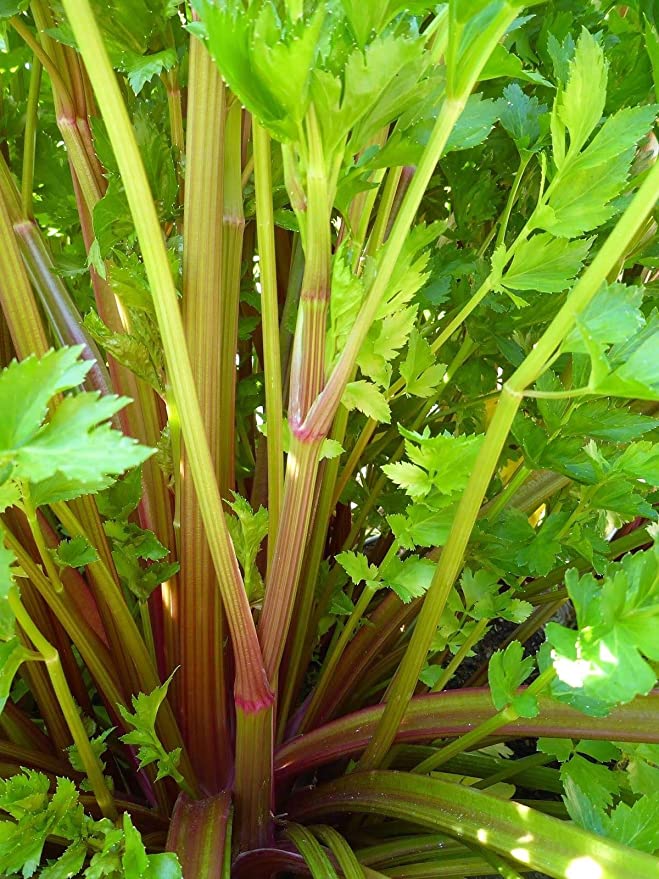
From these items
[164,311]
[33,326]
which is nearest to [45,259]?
[33,326]

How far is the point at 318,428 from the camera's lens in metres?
0.35

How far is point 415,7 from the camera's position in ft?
0.95

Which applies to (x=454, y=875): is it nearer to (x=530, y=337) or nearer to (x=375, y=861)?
(x=375, y=861)

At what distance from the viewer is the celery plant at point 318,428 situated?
0.29 metres

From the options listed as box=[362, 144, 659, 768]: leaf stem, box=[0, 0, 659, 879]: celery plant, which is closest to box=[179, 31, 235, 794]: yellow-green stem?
box=[0, 0, 659, 879]: celery plant

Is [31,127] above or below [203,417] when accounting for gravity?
above

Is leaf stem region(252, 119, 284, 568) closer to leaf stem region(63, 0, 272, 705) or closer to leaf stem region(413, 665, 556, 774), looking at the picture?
leaf stem region(63, 0, 272, 705)

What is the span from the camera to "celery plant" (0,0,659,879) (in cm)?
29

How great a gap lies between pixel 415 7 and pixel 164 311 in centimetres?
15

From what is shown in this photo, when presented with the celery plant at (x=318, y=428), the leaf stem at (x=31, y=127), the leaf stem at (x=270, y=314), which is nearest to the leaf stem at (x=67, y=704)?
the celery plant at (x=318, y=428)

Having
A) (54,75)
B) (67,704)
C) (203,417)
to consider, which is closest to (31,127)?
(54,75)

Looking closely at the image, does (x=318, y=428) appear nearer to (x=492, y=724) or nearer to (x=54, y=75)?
(x=492, y=724)

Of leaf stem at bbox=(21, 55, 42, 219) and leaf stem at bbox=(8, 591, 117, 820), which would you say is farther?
leaf stem at bbox=(21, 55, 42, 219)

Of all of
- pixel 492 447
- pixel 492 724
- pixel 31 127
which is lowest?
pixel 492 724
